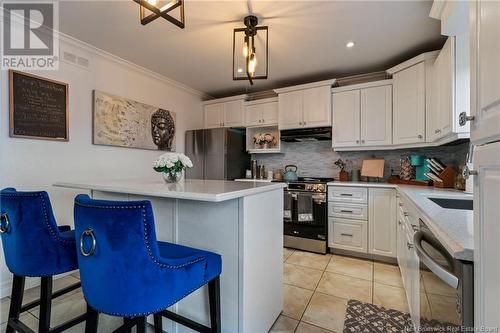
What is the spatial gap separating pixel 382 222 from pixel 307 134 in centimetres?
153

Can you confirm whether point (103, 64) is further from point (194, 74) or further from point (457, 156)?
point (457, 156)

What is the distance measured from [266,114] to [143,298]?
3426mm

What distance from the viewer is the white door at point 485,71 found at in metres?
0.59

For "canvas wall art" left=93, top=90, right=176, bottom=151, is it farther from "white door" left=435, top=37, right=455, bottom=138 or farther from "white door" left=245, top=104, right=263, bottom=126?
"white door" left=435, top=37, right=455, bottom=138

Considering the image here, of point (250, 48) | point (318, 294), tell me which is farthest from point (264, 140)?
point (318, 294)

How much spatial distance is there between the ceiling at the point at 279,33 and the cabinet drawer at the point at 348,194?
1656 millimetres

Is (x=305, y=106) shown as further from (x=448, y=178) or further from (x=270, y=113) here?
(x=448, y=178)

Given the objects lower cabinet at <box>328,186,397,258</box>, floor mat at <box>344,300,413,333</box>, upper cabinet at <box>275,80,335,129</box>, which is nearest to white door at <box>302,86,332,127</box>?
upper cabinet at <box>275,80,335,129</box>

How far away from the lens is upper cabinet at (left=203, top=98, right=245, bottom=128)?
417 cm

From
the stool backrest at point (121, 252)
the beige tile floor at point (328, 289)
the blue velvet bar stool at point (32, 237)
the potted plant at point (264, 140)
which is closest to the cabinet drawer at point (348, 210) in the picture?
the beige tile floor at point (328, 289)

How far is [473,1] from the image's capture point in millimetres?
720

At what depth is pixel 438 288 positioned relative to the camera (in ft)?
2.96

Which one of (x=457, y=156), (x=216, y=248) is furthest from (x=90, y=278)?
(x=457, y=156)

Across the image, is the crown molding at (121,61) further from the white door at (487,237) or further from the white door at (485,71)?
the white door at (487,237)
